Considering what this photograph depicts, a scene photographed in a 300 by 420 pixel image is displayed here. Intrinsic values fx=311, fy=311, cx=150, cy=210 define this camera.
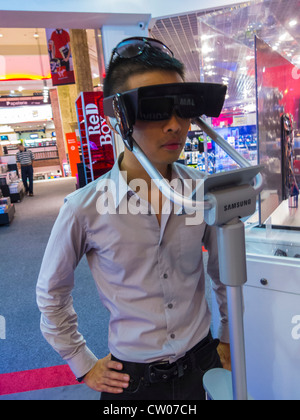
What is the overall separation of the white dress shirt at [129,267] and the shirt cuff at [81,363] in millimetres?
37

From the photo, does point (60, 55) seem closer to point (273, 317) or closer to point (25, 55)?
point (273, 317)

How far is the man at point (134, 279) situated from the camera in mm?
835

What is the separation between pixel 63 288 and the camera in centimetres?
90

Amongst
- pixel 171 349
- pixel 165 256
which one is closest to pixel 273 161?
pixel 165 256

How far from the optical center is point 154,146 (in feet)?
2.31

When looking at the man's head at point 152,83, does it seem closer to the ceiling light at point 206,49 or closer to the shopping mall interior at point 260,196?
the shopping mall interior at point 260,196

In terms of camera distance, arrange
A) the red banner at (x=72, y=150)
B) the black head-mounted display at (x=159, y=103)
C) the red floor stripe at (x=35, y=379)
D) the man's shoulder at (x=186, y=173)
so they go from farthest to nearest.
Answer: the red banner at (x=72, y=150) < the red floor stripe at (x=35, y=379) < the man's shoulder at (x=186, y=173) < the black head-mounted display at (x=159, y=103)

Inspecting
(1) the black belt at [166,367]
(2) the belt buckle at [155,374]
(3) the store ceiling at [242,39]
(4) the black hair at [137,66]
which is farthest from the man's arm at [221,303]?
(3) the store ceiling at [242,39]

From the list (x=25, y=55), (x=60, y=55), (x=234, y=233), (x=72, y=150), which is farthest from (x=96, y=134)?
(x=25, y=55)

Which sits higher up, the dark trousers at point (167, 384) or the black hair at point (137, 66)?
the black hair at point (137, 66)

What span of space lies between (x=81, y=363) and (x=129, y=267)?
346mm

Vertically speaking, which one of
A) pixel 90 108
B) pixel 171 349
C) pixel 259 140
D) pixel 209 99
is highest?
pixel 90 108
